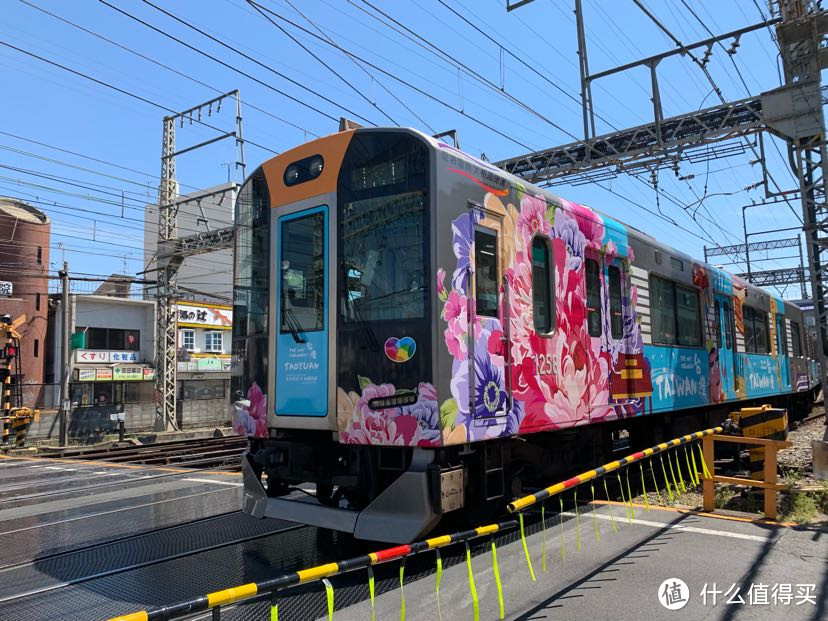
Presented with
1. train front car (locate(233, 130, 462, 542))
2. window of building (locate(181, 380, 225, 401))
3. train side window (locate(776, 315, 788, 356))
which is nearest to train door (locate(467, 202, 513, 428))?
train front car (locate(233, 130, 462, 542))

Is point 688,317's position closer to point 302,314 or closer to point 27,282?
point 302,314

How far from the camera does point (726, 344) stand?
10.9 m

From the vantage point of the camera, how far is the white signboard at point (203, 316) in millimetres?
37688

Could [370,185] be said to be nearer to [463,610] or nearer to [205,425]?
[463,610]

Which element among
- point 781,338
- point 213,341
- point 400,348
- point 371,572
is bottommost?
point 371,572

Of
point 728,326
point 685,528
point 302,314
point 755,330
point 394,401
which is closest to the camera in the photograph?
point 394,401

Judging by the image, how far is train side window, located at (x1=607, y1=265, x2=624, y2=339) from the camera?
284 inches

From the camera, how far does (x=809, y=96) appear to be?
10.1 metres

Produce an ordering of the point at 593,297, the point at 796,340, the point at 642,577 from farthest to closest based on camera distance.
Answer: the point at 796,340 < the point at 593,297 < the point at 642,577

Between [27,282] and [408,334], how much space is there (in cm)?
3395

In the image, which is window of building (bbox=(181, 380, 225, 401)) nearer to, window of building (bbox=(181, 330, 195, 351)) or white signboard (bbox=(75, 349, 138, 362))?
window of building (bbox=(181, 330, 195, 351))

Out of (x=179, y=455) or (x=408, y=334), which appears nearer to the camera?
(x=408, y=334)
